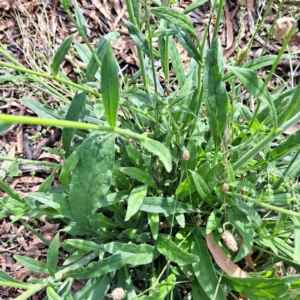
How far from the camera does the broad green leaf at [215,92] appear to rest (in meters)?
1.17

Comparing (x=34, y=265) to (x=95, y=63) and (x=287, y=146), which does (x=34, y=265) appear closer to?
(x=95, y=63)

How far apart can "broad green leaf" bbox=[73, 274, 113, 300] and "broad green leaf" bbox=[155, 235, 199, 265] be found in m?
0.25

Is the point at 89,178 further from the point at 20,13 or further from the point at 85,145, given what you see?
the point at 20,13

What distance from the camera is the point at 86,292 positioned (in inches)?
55.7

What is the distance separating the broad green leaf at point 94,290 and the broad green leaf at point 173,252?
9.9 inches

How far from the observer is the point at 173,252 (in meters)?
1.34

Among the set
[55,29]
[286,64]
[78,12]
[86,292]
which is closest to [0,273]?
[86,292]

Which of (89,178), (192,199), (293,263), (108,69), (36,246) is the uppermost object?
(108,69)

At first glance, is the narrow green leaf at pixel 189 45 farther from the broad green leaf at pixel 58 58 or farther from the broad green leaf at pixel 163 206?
the broad green leaf at pixel 163 206

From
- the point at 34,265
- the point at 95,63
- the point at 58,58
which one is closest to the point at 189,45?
the point at 95,63

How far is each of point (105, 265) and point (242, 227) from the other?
49 cm

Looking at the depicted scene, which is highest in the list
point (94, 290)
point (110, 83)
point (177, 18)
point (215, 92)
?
point (177, 18)

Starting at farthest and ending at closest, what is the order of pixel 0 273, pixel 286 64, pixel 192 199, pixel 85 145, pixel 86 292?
pixel 286 64
pixel 192 199
pixel 86 292
pixel 0 273
pixel 85 145

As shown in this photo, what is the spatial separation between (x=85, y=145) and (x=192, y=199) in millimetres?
587
